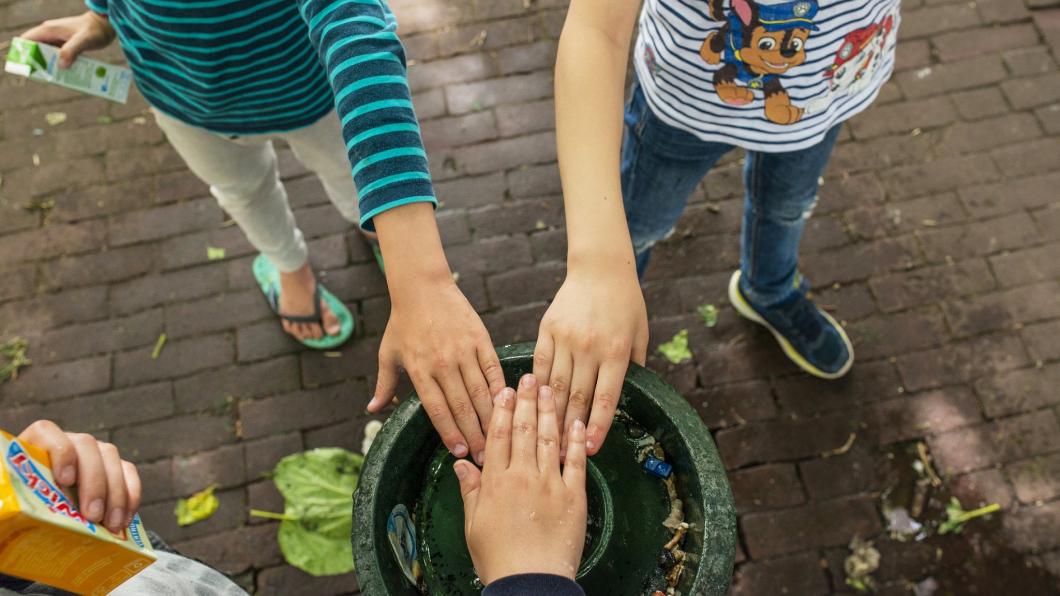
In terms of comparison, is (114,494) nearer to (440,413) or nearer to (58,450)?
(58,450)

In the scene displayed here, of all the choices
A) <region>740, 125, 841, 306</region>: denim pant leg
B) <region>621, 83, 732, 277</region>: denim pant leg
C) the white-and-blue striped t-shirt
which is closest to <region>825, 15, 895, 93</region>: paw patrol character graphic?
the white-and-blue striped t-shirt

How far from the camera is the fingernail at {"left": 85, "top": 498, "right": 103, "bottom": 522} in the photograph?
1.31 m

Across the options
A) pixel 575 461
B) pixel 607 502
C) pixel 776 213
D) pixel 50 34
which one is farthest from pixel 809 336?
pixel 50 34

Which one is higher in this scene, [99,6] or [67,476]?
[99,6]

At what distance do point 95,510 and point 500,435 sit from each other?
74 cm

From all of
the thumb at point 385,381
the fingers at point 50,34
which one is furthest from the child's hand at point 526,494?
the fingers at point 50,34

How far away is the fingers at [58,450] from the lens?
4.45 ft

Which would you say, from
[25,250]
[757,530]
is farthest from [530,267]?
[25,250]

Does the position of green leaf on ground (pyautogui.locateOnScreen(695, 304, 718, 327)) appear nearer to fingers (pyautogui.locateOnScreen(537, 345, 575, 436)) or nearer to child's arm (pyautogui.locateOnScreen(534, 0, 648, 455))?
child's arm (pyautogui.locateOnScreen(534, 0, 648, 455))

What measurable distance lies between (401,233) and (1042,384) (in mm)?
2941

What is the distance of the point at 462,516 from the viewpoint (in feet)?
5.40

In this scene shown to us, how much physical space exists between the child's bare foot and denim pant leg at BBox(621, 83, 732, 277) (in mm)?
1496

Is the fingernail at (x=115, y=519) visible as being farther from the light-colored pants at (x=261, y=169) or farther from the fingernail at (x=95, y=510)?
the light-colored pants at (x=261, y=169)

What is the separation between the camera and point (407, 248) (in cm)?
156
